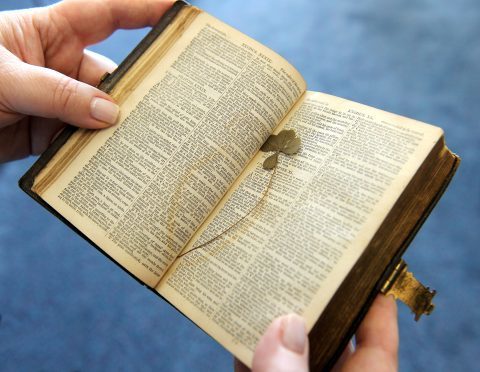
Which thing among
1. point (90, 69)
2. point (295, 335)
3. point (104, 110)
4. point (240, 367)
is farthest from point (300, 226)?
point (90, 69)

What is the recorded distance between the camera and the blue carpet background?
3.70ft

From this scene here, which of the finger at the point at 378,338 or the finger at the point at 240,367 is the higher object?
the finger at the point at 378,338

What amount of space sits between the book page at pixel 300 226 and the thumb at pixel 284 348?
0.15 ft

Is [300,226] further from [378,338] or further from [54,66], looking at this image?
[54,66]

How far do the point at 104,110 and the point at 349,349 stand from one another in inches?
25.8

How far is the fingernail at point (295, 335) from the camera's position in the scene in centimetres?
58

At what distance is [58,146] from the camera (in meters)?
0.79

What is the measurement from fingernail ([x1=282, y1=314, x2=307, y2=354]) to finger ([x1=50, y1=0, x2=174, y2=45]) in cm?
74

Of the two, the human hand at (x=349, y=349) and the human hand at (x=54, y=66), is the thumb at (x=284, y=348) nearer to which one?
the human hand at (x=349, y=349)

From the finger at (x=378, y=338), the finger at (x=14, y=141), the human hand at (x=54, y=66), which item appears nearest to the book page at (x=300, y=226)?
the finger at (x=378, y=338)

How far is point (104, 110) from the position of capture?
77cm

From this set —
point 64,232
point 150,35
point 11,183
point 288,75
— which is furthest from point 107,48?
point 288,75

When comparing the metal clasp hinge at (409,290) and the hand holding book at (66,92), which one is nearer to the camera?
the hand holding book at (66,92)

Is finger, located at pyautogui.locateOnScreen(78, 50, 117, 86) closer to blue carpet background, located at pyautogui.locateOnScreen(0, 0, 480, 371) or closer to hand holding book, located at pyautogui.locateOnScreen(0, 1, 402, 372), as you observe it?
hand holding book, located at pyautogui.locateOnScreen(0, 1, 402, 372)
